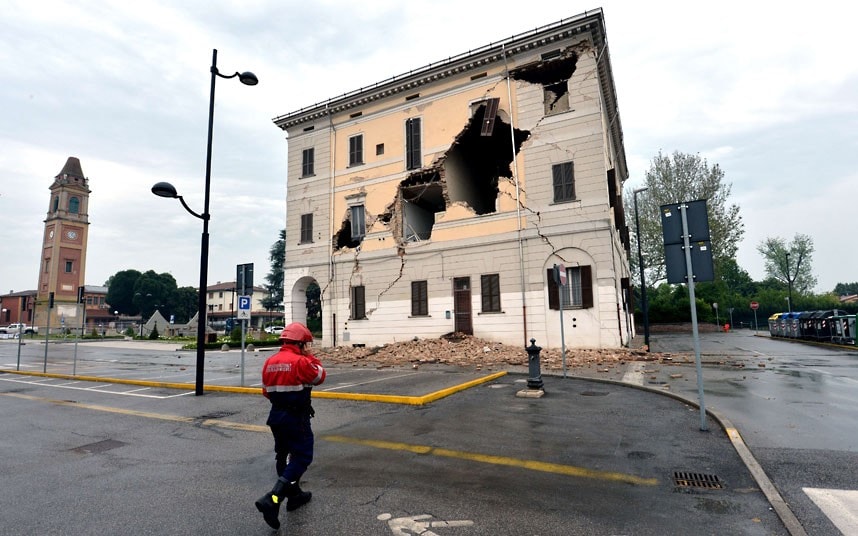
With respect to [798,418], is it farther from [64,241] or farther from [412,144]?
[64,241]

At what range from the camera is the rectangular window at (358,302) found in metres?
23.8

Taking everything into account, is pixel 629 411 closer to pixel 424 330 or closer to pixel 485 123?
pixel 424 330

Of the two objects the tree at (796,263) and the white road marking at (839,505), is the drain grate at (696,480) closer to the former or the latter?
the white road marking at (839,505)

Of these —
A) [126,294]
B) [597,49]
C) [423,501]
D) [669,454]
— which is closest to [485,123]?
[597,49]

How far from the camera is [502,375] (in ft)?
42.0

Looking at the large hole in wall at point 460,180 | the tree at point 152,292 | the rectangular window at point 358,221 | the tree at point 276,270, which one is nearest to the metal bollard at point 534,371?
the large hole in wall at point 460,180

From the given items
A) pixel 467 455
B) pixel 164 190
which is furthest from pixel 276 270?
pixel 467 455

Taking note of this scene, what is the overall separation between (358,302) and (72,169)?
75.7m

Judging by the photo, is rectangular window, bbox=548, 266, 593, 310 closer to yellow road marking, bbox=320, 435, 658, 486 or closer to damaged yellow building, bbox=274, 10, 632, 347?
damaged yellow building, bbox=274, 10, 632, 347

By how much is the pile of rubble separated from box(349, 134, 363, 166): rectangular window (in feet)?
34.4

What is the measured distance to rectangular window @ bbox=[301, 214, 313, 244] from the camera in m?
25.8

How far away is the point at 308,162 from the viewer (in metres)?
26.6

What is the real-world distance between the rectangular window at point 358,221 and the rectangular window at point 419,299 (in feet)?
14.7

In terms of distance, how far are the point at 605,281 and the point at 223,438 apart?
50.7ft
